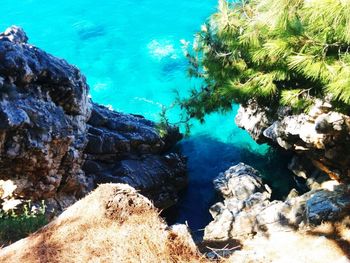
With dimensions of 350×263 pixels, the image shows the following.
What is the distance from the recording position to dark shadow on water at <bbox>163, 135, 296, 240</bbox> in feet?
56.6

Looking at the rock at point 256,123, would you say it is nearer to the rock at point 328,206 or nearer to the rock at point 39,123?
the rock at point 328,206

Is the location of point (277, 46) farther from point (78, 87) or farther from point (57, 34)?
point (57, 34)

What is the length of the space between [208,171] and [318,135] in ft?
24.2

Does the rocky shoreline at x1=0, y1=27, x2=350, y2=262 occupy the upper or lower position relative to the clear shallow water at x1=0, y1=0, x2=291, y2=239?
lower

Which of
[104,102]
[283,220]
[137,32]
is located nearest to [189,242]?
[283,220]

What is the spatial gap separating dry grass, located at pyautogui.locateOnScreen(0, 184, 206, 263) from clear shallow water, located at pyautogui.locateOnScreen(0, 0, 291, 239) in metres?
10.1

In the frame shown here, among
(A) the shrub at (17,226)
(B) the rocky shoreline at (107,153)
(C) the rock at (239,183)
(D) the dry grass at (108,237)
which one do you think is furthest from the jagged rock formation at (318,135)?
(A) the shrub at (17,226)

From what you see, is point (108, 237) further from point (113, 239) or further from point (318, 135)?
point (318, 135)

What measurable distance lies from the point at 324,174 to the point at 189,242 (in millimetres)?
9800

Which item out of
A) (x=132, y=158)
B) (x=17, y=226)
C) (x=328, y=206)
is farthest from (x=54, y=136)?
(x=328, y=206)

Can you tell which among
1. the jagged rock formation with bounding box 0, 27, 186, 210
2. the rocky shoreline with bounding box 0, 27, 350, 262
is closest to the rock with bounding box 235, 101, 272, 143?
the rocky shoreline with bounding box 0, 27, 350, 262

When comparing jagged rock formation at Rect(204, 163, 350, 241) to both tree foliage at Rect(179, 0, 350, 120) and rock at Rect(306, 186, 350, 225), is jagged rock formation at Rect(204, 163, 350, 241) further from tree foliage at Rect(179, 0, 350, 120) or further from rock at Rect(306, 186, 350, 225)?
tree foliage at Rect(179, 0, 350, 120)

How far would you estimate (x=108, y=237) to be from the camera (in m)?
7.18

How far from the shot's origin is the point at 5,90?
1107 centimetres
